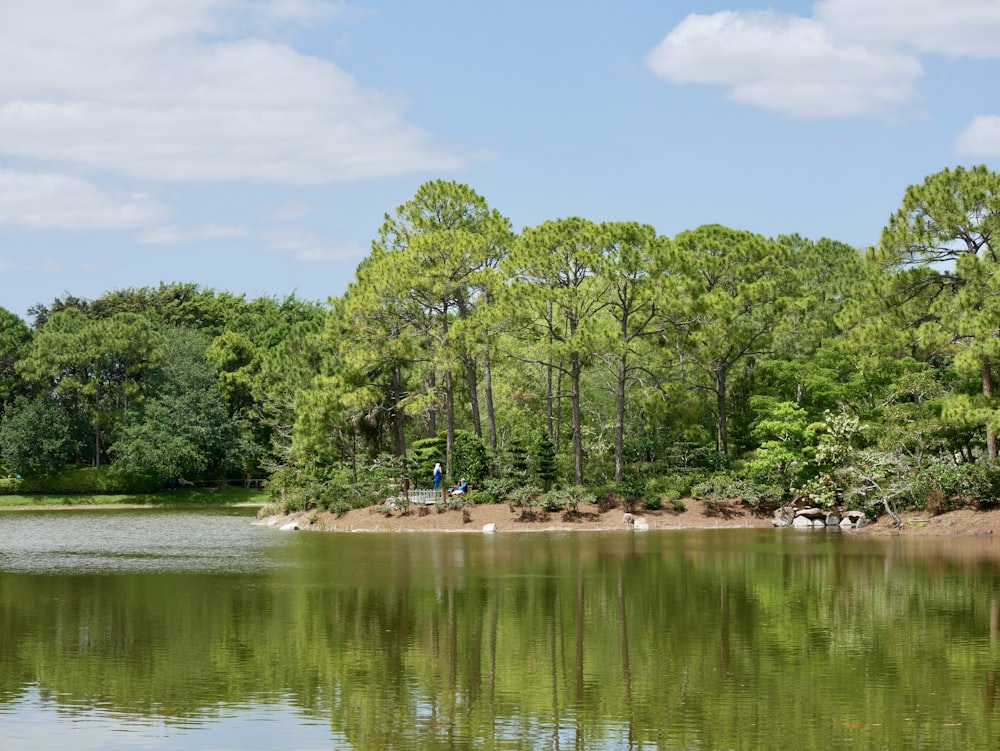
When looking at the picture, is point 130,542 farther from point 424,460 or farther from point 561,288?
point 561,288

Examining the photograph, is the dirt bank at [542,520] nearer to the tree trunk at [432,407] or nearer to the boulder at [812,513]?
the boulder at [812,513]

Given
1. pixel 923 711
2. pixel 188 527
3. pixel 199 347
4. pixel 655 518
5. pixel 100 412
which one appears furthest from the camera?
pixel 199 347

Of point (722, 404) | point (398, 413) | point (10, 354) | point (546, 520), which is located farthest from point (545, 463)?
point (10, 354)

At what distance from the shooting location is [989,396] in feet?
141

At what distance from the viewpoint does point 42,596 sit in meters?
26.5

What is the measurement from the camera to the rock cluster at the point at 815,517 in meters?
45.3

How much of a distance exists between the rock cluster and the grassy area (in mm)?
39222

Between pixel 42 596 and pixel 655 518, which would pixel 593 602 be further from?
pixel 655 518

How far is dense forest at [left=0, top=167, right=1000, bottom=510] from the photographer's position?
45.1 meters

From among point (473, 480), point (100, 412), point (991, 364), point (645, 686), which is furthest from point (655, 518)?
point (100, 412)

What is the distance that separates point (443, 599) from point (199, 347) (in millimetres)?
69444

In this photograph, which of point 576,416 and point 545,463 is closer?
point 545,463

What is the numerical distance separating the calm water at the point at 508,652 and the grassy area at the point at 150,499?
43.5 metres

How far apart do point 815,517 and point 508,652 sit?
3007 cm
